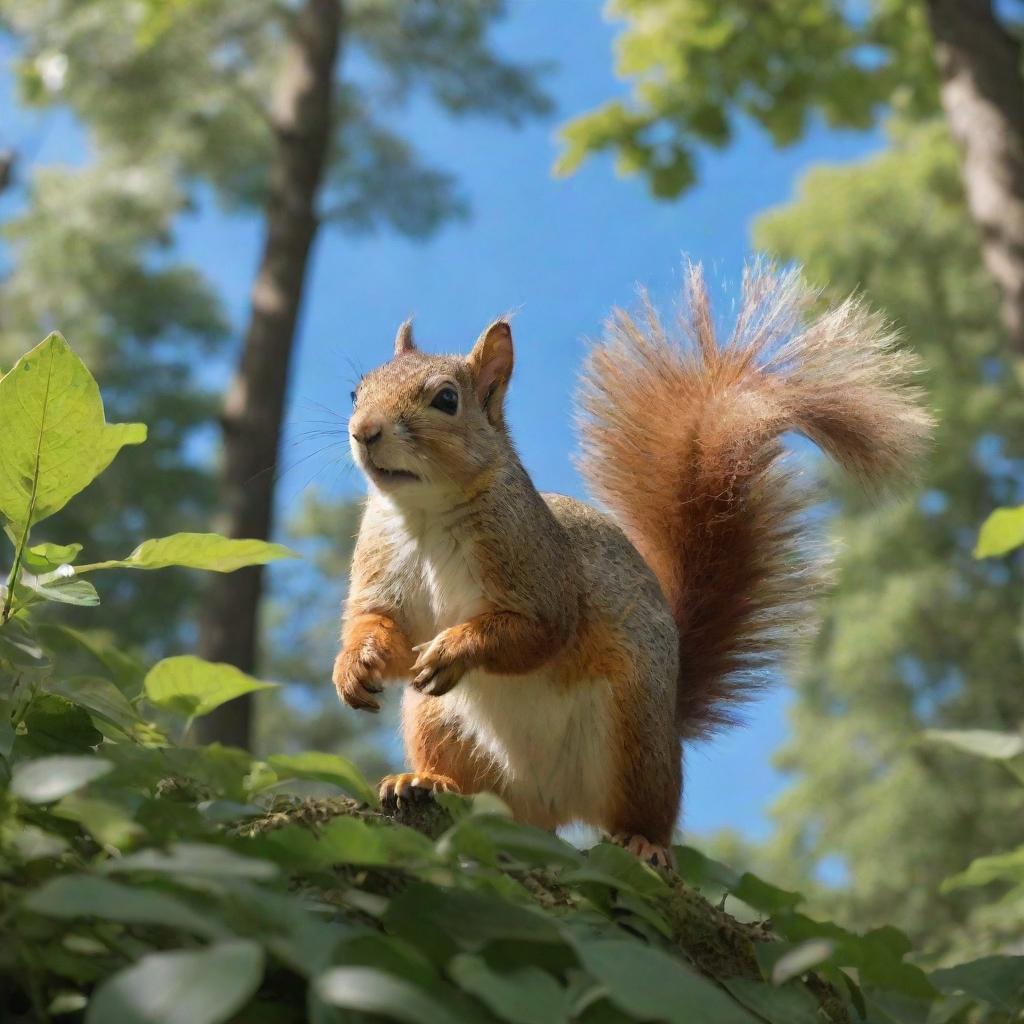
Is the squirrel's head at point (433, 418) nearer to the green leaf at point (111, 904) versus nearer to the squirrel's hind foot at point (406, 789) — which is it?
the squirrel's hind foot at point (406, 789)

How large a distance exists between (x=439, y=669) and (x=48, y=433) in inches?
27.8

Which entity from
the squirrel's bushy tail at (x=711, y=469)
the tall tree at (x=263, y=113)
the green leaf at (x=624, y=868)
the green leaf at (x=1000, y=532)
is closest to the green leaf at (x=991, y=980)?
the green leaf at (x=624, y=868)

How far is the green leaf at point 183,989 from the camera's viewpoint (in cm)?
61

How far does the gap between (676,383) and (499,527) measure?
1.73 ft

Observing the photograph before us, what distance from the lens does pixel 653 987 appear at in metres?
0.76

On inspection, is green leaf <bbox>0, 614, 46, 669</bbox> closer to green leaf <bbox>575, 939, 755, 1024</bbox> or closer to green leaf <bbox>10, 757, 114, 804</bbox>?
green leaf <bbox>10, 757, 114, 804</bbox>

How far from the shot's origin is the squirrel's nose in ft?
5.78

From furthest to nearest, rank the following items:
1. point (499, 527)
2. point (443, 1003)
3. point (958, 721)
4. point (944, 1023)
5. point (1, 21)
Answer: point (958, 721)
point (1, 21)
point (499, 527)
point (944, 1023)
point (443, 1003)

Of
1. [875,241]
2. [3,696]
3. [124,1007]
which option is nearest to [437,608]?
[3,696]

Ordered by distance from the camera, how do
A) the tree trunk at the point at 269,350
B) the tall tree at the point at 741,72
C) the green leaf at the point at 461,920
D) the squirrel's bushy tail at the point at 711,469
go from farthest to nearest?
the tall tree at the point at 741,72 → the tree trunk at the point at 269,350 → the squirrel's bushy tail at the point at 711,469 → the green leaf at the point at 461,920

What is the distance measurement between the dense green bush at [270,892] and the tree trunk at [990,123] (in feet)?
9.87

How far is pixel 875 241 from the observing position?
14.8 metres

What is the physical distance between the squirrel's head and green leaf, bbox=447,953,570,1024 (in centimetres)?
108

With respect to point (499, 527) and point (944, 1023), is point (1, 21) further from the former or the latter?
point (944, 1023)
